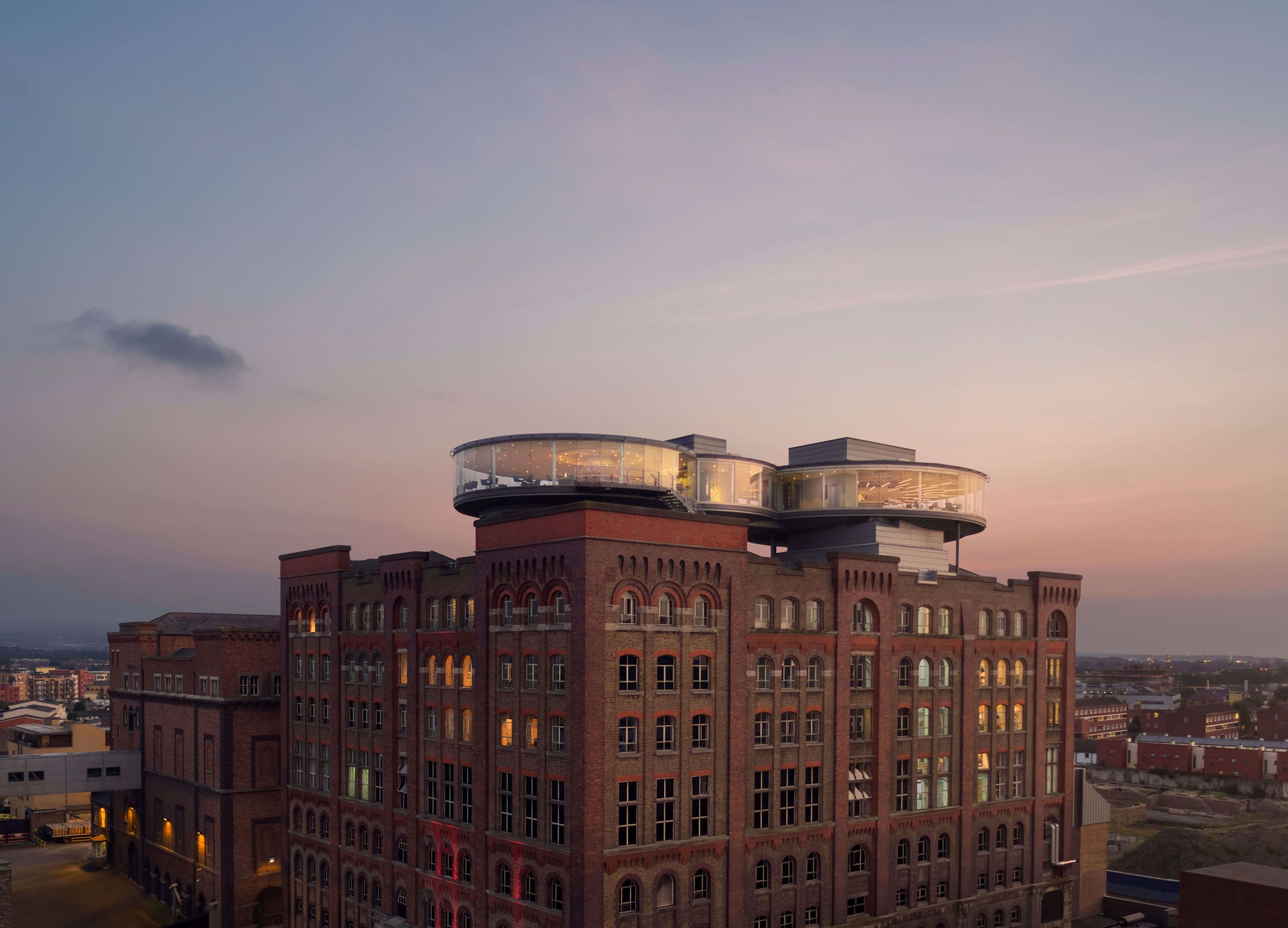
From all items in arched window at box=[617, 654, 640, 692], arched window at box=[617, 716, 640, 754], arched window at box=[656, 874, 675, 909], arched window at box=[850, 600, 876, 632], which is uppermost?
arched window at box=[850, 600, 876, 632]

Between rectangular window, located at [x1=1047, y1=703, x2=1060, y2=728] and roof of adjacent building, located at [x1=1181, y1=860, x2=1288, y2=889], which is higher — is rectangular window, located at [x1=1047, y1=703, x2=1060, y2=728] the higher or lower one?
the higher one

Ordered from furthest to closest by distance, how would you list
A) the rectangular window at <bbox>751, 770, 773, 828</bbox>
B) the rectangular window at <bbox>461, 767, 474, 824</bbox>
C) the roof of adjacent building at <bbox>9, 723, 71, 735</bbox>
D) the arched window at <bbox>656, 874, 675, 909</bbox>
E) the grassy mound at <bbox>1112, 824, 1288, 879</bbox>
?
the roof of adjacent building at <bbox>9, 723, 71, 735</bbox>
the grassy mound at <bbox>1112, 824, 1288, 879</bbox>
the rectangular window at <bbox>461, 767, 474, 824</bbox>
the rectangular window at <bbox>751, 770, 773, 828</bbox>
the arched window at <bbox>656, 874, 675, 909</bbox>

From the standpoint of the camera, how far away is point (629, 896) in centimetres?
5091

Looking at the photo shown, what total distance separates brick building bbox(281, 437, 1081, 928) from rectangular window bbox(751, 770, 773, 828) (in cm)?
41

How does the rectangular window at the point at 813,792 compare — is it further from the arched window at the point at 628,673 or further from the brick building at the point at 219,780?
the brick building at the point at 219,780

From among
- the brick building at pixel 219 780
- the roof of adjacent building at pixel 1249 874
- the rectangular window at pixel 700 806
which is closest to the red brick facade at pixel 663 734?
the rectangular window at pixel 700 806

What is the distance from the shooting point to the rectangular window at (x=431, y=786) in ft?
203

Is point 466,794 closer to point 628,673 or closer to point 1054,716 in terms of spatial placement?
point 628,673

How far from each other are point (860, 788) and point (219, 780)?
47.9 meters

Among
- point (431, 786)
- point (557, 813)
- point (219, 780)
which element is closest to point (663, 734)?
point (557, 813)

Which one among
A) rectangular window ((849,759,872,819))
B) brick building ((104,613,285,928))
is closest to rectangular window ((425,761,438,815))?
brick building ((104,613,285,928))

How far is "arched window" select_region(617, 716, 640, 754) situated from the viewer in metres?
50.9

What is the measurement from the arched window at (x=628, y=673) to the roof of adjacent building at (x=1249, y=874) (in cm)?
3331

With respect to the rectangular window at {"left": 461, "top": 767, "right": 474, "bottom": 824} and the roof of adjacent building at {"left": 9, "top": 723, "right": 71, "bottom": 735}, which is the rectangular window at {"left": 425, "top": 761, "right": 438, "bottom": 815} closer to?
the rectangular window at {"left": 461, "top": 767, "right": 474, "bottom": 824}
